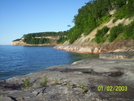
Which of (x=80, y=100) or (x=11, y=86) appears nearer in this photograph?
(x=80, y=100)

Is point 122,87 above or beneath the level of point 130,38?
beneath

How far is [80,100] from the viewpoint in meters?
6.26

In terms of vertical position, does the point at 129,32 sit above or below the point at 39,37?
below

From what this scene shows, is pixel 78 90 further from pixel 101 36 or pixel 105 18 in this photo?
pixel 105 18

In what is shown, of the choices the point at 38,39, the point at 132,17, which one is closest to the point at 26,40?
the point at 38,39

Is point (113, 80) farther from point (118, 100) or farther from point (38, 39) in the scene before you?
point (38, 39)

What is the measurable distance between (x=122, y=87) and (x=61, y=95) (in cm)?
349
